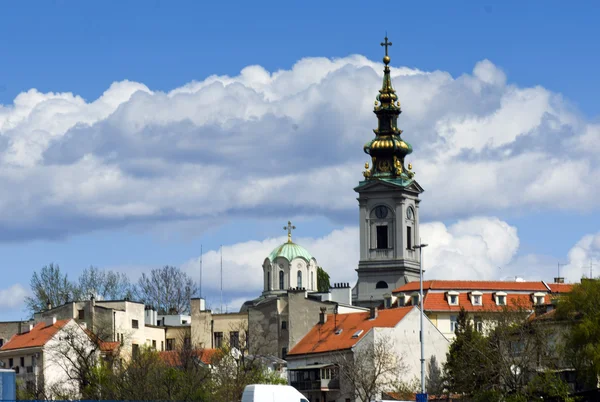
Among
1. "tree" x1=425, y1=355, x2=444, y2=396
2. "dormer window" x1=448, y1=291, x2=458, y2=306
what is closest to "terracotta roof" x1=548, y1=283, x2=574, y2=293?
"dormer window" x1=448, y1=291, x2=458, y2=306

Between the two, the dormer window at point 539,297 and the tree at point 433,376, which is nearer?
the tree at point 433,376

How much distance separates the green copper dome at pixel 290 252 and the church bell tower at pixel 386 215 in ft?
26.7

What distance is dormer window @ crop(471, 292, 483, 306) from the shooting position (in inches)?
6097

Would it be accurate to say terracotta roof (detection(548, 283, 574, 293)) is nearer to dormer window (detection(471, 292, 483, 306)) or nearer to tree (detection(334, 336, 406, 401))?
dormer window (detection(471, 292, 483, 306))

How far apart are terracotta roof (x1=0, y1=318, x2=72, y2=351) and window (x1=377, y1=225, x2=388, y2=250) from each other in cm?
5071

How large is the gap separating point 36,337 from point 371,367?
34.5 meters

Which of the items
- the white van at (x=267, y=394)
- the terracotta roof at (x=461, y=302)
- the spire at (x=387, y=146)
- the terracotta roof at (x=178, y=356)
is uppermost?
the spire at (x=387, y=146)

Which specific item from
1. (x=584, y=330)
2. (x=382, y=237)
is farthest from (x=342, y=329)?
(x=382, y=237)

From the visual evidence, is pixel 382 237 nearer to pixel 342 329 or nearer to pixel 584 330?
pixel 342 329

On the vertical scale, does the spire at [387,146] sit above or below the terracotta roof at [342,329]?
above

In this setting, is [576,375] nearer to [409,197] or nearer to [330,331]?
[330,331]

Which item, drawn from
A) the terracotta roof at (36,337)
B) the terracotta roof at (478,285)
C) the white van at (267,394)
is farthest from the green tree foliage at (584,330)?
the terracotta roof at (36,337)

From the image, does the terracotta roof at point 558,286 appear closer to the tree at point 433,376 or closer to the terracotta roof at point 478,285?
the terracotta roof at point 478,285

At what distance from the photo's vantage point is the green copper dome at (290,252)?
7382 inches
